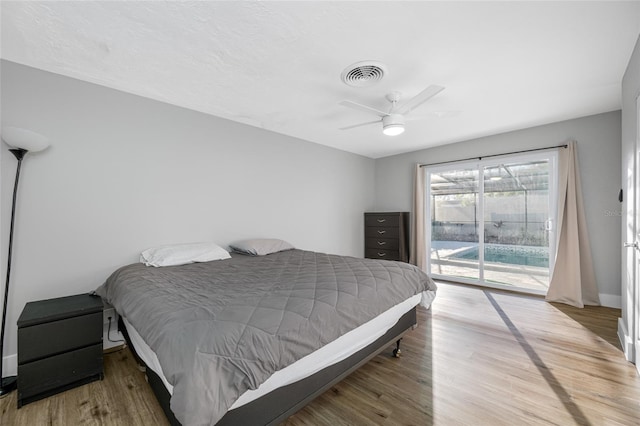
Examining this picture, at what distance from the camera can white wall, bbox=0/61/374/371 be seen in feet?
6.98

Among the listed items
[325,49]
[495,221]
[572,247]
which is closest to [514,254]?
[495,221]

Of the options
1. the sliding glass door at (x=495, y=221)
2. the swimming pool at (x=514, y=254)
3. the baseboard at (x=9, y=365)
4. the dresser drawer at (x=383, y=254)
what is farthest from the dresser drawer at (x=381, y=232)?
the baseboard at (x=9, y=365)

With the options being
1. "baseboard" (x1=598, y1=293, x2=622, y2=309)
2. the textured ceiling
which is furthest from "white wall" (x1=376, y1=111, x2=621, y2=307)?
the textured ceiling

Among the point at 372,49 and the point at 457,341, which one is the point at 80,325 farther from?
the point at 457,341

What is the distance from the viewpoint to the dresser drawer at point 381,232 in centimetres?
488

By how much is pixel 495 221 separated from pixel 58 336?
17.1 feet

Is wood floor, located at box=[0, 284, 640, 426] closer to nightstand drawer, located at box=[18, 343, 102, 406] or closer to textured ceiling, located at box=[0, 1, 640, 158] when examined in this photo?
nightstand drawer, located at box=[18, 343, 102, 406]

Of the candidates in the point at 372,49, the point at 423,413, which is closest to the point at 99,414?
the point at 423,413

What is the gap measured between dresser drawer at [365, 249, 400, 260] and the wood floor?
214 centimetres

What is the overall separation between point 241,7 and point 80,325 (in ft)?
7.72

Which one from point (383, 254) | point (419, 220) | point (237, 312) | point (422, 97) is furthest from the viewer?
point (383, 254)

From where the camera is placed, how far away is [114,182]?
8.23ft

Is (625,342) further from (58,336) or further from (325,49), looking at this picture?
(58,336)

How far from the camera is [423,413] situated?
1612 mm
